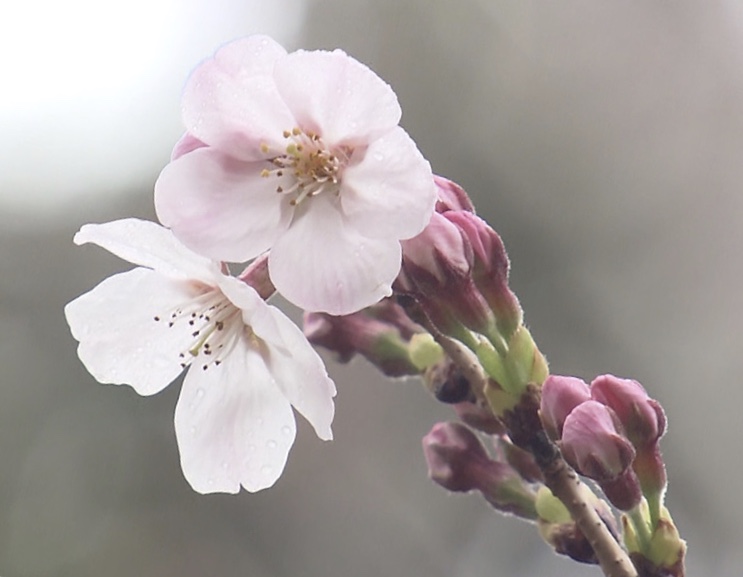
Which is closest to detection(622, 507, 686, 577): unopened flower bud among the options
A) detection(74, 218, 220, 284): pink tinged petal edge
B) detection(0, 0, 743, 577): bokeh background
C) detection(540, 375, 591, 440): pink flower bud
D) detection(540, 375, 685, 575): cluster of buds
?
detection(540, 375, 685, 575): cluster of buds

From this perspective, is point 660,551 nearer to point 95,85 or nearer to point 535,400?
point 535,400

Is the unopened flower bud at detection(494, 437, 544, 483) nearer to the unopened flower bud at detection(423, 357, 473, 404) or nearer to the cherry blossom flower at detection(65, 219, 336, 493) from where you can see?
the unopened flower bud at detection(423, 357, 473, 404)

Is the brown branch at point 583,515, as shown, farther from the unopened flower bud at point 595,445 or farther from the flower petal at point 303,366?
the flower petal at point 303,366

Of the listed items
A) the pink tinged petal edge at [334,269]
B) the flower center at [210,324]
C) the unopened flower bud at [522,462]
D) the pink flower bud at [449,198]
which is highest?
the pink flower bud at [449,198]

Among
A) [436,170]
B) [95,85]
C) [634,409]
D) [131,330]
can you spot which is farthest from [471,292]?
[95,85]

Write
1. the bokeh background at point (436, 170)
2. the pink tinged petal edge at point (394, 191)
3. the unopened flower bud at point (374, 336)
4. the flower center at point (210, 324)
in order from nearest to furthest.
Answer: the pink tinged petal edge at point (394, 191) < the flower center at point (210, 324) < the unopened flower bud at point (374, 336) < the bokeh background at point (436, 170)

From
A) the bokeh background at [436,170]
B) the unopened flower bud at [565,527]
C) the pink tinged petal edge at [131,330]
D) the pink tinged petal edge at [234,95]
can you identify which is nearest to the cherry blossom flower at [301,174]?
the pink tinged petal edge at [234,95]
